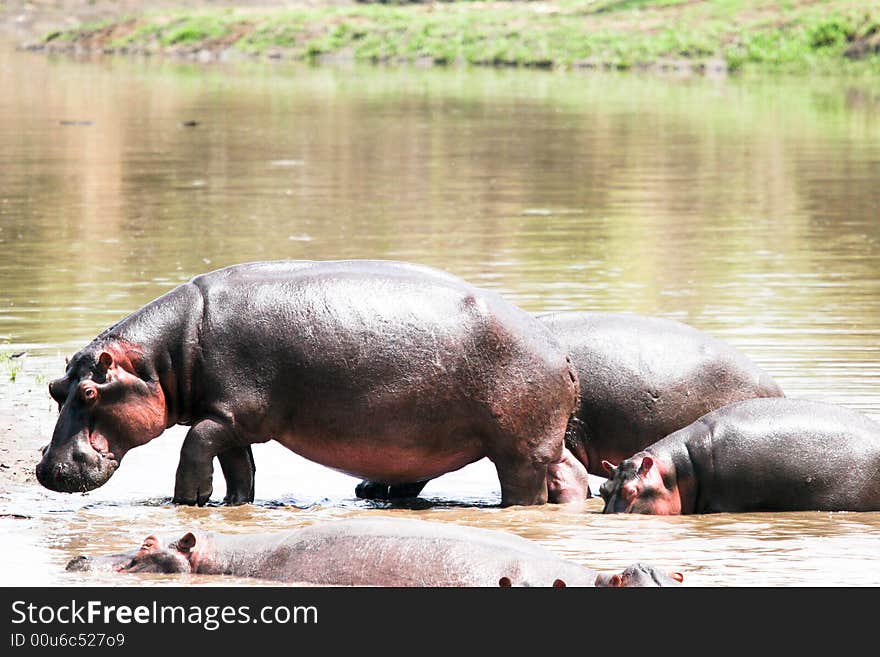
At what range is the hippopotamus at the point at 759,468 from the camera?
7.84m

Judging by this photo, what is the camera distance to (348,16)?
191ft

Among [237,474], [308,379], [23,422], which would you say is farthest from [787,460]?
[23,422]

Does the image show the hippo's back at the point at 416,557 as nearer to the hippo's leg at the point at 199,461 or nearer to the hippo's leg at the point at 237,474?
the hippo's leg at the point at 199,461

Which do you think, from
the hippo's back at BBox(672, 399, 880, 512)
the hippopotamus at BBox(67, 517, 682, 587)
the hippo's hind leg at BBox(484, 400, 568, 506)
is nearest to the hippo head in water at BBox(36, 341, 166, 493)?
the hippopotamus at BBox(67, 517, 682, 587)

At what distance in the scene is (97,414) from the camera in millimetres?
7773

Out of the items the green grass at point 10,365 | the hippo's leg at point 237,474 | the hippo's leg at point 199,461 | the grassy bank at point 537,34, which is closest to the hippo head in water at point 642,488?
the hippo's leg at point 237,474

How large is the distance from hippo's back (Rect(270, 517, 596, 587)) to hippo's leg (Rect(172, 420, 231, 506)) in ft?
4.40

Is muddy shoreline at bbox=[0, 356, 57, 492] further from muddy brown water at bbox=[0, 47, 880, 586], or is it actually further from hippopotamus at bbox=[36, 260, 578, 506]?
hippopotamus at bbox=[36, 260, 578, 506]

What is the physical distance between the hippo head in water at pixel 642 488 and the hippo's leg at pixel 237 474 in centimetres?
156

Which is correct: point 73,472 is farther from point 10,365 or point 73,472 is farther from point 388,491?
point 10,365

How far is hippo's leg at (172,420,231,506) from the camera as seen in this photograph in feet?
25.6
